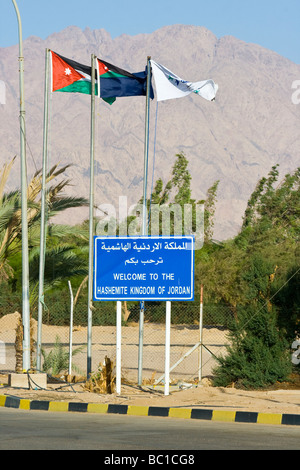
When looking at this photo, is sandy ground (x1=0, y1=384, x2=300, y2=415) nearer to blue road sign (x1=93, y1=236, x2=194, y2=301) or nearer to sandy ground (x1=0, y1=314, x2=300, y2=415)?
sandy ground (x1=0, y1=314, x2=300, y2=415)

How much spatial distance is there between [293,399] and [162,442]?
693 centimetres

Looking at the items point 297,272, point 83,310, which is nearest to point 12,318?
point 83,310

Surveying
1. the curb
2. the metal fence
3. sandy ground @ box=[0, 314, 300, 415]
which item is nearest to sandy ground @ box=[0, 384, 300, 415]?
sandy ground @ box=[0, 314, 300, 415]

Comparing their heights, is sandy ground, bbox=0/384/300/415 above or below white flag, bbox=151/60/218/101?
below

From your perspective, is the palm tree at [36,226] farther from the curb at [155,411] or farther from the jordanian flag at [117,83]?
the curb at [155,411]

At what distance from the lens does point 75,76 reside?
2173 cm

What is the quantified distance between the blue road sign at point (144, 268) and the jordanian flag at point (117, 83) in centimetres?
503

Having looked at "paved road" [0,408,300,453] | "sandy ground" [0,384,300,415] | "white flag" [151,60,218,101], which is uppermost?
"white flag" [151,60,218,101]

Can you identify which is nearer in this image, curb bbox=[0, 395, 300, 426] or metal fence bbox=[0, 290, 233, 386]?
curb bbox=[0, 395, 300, 426]

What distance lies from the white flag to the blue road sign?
4.86m

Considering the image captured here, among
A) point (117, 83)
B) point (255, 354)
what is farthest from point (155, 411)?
point (117, 83)

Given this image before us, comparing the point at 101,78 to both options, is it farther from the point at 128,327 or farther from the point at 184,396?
the point at 128,327

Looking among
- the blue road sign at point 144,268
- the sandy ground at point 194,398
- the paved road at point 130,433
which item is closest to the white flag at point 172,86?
the blue road sign at point 144,268

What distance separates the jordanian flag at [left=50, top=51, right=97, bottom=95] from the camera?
21438mm
